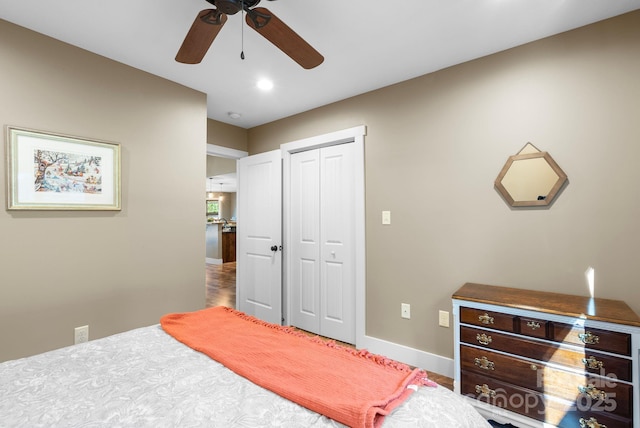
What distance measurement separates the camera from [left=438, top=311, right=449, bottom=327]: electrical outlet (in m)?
2.45

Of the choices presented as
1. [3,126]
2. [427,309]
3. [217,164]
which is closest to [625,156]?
[427,309]

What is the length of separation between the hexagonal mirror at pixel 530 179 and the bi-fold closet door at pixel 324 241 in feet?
4.37

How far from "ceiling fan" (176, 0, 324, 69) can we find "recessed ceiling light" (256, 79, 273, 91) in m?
0.98

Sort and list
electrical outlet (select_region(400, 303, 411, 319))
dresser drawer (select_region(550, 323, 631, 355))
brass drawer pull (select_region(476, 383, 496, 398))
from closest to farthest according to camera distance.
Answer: dresser drawer (select_region(550, 323, 631, 355)) → brass drawer pull (select_region(476, 383, 496, 398)) → electrical outlet (select_region(400, 303, 411, 319))

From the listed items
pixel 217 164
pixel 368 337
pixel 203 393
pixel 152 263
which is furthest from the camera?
pixel 217 164

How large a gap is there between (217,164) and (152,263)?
4.91m

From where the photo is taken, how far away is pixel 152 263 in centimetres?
254

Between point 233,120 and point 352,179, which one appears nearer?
point 352,179

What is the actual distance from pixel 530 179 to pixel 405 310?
1419 millimetres

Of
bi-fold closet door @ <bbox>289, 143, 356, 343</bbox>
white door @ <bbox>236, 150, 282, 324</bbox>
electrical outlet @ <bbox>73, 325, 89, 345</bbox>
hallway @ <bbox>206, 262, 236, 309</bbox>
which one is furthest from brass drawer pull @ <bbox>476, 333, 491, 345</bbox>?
hallway @ <bbox>206, 262, 236, 309</bbox>

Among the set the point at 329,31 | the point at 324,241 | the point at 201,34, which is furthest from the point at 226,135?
the point at 201,34

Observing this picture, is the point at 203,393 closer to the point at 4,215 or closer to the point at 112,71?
the point at 4,215

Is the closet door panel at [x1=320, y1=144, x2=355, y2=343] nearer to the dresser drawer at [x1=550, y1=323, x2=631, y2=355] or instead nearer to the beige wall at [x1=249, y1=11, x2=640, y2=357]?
the beige wall at [x1=249, y1=11, x2=640, y2=357]

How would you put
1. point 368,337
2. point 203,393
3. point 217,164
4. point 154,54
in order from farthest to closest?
point 217,164, point 368,337, point 154,54, point 203,393
